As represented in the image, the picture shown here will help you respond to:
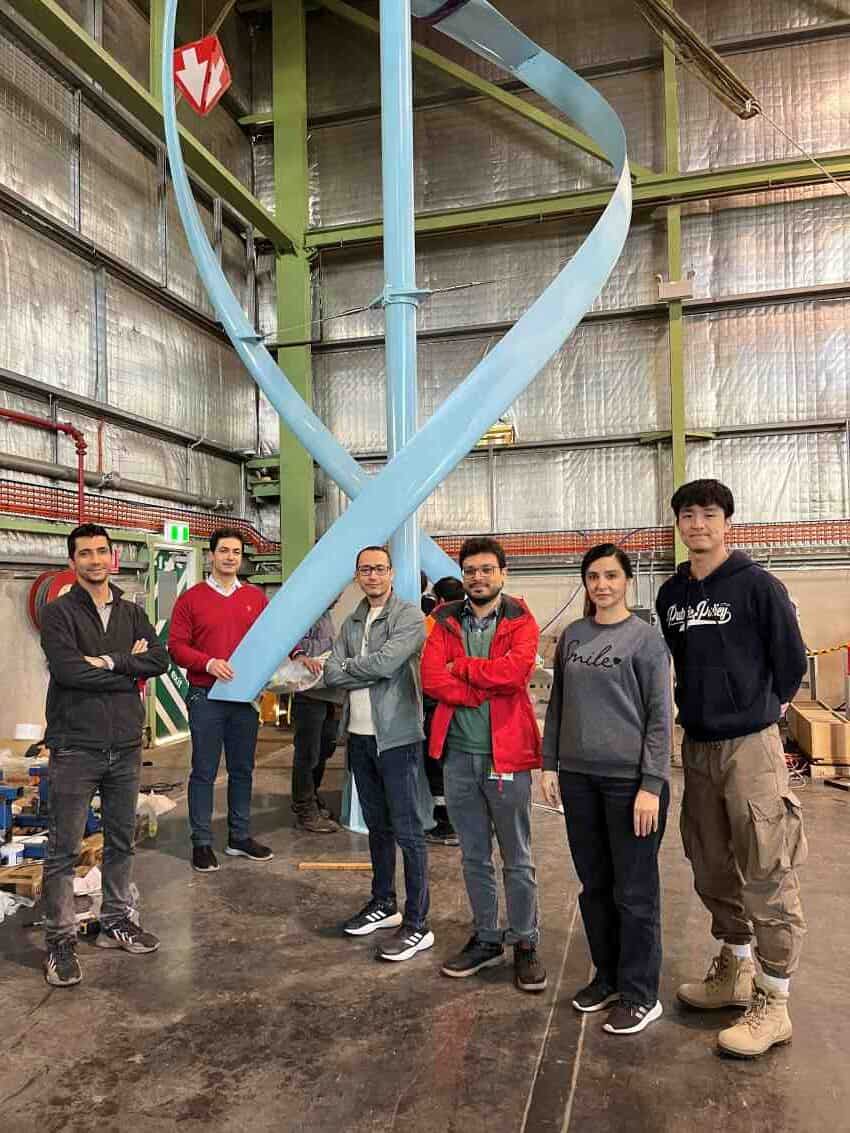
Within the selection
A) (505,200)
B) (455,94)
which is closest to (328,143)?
(455,94)

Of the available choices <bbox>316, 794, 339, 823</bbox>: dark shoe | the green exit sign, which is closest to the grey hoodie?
<bbox>316, 794, 339, 823</bbox>: dark shoe

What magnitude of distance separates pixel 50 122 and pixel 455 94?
445 centimetres

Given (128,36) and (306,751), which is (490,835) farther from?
(128,36)

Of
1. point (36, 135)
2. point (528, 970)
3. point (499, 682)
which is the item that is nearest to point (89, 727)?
point (499, 682)

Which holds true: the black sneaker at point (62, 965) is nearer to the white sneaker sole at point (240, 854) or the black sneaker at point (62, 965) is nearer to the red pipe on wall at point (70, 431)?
the white sneaker sole at point (240, 854)

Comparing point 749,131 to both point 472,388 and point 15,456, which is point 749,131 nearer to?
point 472,388

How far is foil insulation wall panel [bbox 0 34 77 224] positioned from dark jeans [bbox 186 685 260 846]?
446 centimetres

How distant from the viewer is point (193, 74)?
6.38 m

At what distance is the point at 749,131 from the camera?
26.4 feet

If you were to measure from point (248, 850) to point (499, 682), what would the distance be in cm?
206

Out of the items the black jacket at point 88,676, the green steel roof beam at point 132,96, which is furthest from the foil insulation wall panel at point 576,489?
the black jacket at point 88,676

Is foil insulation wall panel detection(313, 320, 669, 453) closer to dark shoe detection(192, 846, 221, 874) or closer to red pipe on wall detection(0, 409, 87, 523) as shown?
red pipe on wall detection(0, 409, 87, 523)

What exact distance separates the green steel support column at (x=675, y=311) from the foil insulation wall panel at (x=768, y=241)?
301 millimetres

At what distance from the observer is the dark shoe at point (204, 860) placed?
368 centimetres
